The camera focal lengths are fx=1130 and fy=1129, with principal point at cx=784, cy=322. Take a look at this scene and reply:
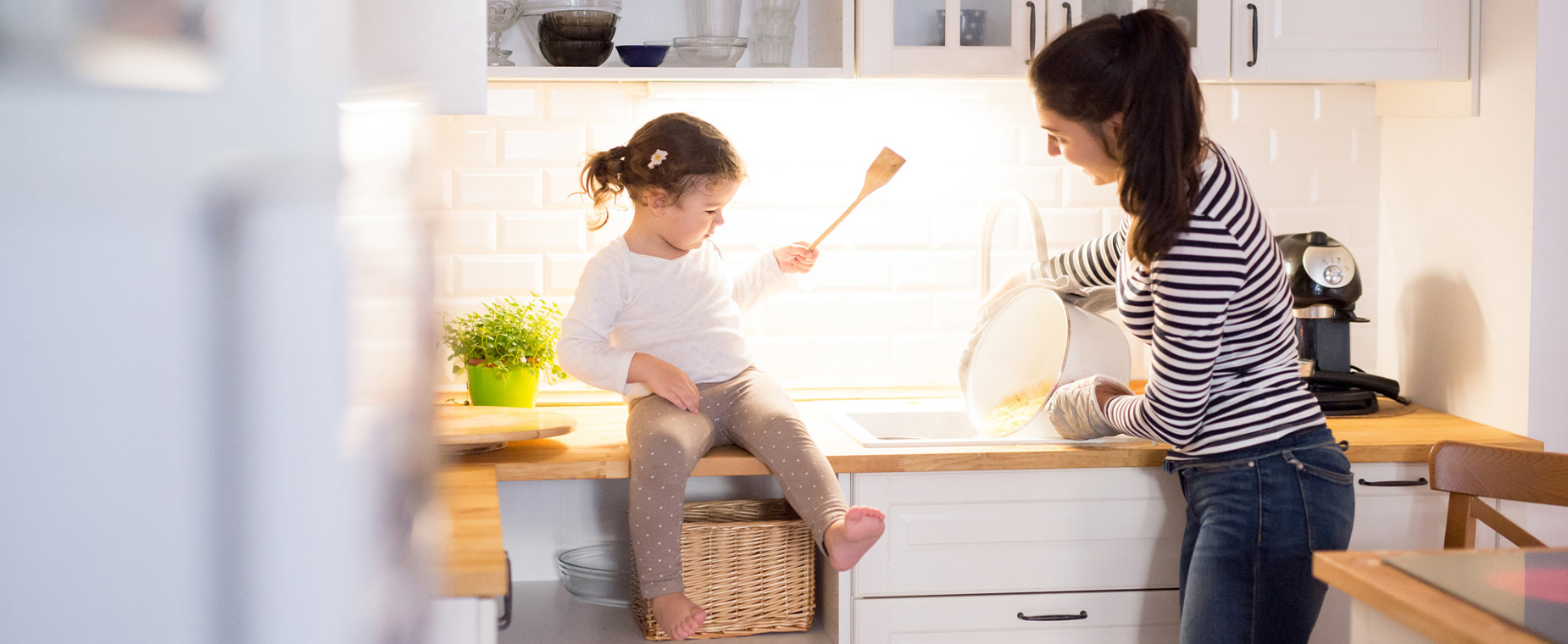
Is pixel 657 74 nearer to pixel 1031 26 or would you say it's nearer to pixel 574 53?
pixel 574 53

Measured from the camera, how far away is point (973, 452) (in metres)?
1.73

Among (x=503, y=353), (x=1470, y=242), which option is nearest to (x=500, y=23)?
(x=503, y=353)

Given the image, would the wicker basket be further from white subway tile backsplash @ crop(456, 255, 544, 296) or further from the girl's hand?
white subway tile backsplash @ crop(456, 255, 544, 296)

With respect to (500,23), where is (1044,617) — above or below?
below

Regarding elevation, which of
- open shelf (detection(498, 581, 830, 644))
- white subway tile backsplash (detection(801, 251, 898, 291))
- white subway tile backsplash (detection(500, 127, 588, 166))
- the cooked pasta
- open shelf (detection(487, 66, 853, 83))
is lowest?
open shelf (detection(498, 581, 830, 644))

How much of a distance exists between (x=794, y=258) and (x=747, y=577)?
2.03ft

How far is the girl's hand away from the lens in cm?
209

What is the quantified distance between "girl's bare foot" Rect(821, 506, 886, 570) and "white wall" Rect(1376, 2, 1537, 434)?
1.21 meters

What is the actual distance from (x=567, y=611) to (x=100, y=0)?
1.92 meters

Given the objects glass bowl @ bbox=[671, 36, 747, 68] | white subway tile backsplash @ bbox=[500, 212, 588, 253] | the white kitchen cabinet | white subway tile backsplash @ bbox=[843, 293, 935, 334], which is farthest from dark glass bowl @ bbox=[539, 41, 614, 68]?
the white kitchen cabinet

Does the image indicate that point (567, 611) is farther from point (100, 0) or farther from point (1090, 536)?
point (100, 0)

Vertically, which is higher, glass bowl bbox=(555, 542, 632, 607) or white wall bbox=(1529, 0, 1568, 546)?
white wall bbox=(1529, 0, 1568, 546)

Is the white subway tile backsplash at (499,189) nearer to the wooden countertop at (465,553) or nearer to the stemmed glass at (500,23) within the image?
the stemmed glass at (500,23)

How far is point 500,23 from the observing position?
74.6 inches
